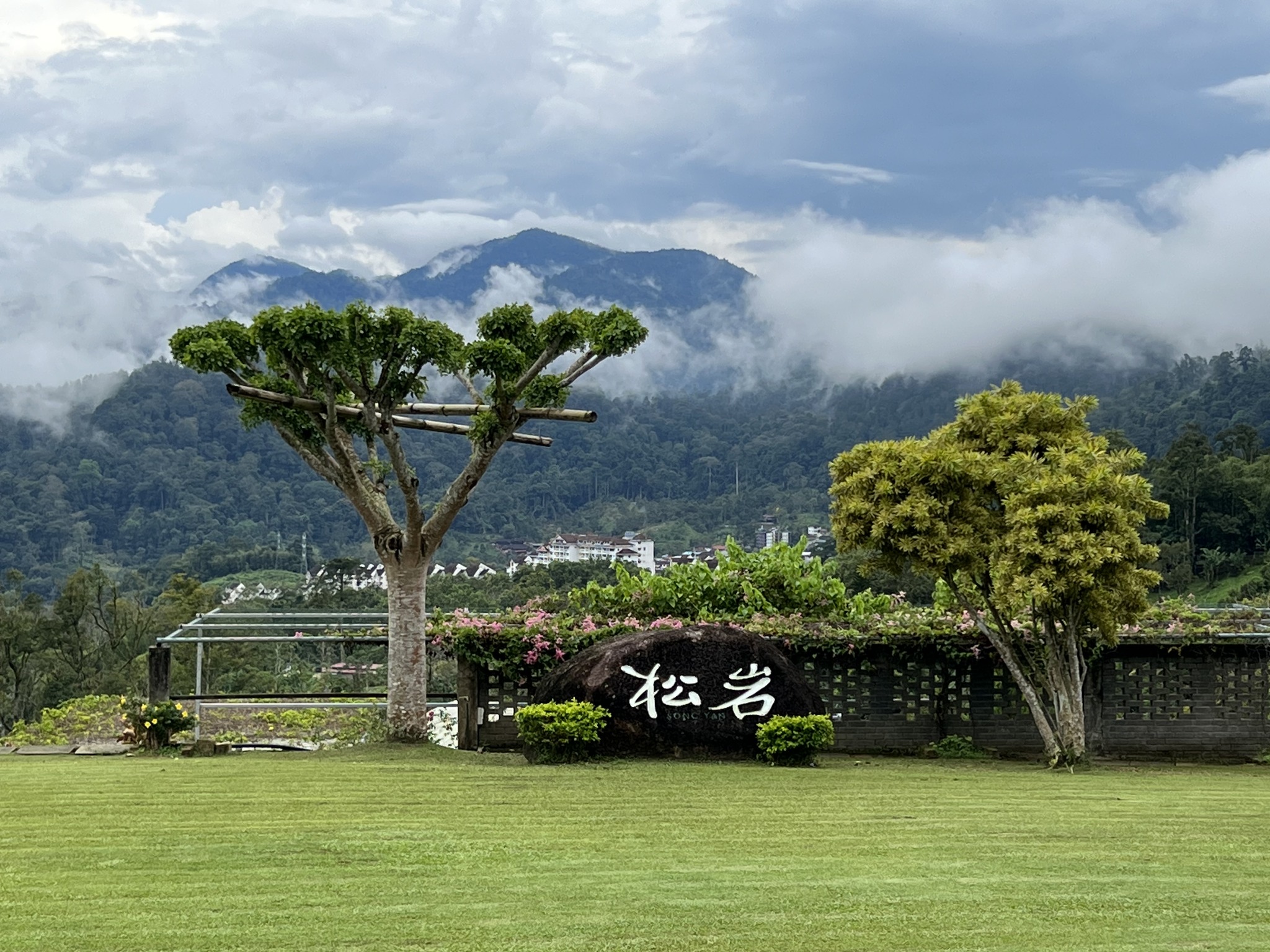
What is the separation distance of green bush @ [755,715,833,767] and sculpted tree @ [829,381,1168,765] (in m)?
Result: 1.88

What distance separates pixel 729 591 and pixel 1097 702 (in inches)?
153

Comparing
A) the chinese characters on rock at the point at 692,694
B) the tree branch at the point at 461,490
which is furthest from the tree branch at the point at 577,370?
the chinese characters on rock at the point at 692,694

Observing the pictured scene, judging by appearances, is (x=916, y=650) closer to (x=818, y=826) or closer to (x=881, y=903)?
(x=818, y=826)

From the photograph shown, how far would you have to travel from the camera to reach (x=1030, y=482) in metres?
11.0

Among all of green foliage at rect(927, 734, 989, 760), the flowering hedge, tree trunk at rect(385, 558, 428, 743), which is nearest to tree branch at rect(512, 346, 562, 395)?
tree trunk at rect(385, 558, 428, 743)

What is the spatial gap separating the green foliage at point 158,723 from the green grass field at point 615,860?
100cm

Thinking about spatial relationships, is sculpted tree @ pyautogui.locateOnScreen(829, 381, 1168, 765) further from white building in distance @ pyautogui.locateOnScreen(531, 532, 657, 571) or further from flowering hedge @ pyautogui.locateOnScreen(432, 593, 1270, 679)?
white building in distance @ pyautogui.locateOnScreen(531, 532, 657, 571)

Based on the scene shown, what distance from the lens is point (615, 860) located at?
6.43 m

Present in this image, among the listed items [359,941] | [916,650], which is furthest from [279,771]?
[916,650]

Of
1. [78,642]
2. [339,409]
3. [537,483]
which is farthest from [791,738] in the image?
[537,483]

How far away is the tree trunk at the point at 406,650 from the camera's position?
37.9ft

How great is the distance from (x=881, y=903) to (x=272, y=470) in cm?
8897

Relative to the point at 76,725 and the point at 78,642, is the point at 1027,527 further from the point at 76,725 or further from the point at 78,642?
the point at 78,642

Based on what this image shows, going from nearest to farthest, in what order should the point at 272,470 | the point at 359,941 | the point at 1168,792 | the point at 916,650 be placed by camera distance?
the point at 359,941 → the point at 1168,792 → the point at 916,650 → the point at 272,470
